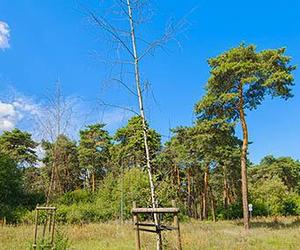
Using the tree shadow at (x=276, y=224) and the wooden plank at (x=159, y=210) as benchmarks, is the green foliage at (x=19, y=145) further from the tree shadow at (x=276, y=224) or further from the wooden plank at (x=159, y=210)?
the wooden plank at (x=159, y=210)

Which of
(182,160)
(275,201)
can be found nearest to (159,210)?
(182,160)

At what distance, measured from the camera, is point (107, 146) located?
36344 mm

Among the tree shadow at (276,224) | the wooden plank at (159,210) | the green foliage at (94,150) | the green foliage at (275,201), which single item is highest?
the green foliage at (94,150)

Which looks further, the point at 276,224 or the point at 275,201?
the point at 275,201

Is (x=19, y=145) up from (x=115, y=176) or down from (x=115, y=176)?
up

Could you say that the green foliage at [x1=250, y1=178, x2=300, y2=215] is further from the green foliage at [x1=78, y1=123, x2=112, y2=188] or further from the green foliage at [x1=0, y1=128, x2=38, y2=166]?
the green foliage at [x1=0, y1=128, x2=38, y2=166]

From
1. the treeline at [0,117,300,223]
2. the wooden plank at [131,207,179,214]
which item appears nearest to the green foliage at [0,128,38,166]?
the treeline at [0,117,300,223]

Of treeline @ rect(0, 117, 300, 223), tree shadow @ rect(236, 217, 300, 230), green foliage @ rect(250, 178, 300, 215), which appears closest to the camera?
tree shadow @ rect(236, 217, 300, 230)

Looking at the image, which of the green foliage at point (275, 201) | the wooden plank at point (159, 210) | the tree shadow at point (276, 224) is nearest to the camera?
the wooden plank at point (159, 210)

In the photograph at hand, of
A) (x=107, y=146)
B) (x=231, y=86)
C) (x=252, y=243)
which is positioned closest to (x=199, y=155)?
(x=231, y=86)

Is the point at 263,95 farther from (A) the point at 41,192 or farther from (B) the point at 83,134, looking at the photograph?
(B) the point at 83,134

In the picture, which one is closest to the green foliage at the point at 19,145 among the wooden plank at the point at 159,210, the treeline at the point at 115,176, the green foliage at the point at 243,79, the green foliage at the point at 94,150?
the treeline at the point at 115,176

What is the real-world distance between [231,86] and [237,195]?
66.0 ft

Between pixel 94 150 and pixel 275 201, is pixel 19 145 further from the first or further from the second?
pixel 275 201
